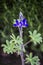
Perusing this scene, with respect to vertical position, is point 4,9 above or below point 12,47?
above

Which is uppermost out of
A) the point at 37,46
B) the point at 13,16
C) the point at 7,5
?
the point at 7,5

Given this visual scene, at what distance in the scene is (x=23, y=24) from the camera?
2.91 meters

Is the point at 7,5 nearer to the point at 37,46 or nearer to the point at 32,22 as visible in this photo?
the point at 32,22

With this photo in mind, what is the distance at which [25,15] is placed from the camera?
3.85 meters

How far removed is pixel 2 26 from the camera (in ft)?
13.3

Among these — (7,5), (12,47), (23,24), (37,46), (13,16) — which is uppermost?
(7,5)

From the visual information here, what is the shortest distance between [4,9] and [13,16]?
0.20 metres

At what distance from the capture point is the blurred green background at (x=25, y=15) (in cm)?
383

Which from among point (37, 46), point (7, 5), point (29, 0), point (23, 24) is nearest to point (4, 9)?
point (7, 5)

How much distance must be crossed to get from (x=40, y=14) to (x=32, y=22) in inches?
7.8

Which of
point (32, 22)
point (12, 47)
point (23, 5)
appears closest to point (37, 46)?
point (32, 22)

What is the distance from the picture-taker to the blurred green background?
12.6 ft

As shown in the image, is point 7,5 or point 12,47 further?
point 7,5

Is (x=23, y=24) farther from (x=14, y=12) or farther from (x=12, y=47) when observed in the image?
(x=14, y=12)
